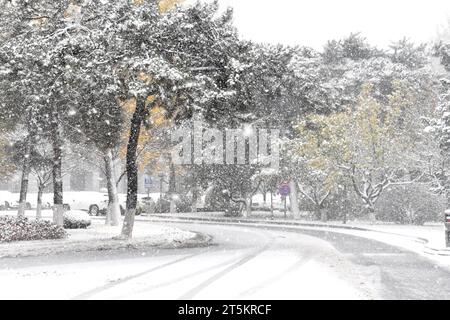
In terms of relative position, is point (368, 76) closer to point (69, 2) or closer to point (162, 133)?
point (162, 133)

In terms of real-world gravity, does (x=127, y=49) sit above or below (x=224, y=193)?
above

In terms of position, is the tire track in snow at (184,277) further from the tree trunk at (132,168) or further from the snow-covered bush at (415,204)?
the snow-covered bush at (415,204)

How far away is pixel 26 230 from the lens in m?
20.3

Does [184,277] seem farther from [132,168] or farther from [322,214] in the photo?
[322,214]

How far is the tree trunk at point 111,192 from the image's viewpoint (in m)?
27.5

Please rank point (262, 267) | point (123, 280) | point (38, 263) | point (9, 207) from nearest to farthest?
point (123, 280) < point (262, 267) < point (38, 263) < point (9, 207)

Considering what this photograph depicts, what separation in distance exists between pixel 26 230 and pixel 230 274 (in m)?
11.1

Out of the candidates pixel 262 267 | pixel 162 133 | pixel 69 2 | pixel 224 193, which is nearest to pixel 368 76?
pixel 224 193

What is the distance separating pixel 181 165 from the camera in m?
43.9

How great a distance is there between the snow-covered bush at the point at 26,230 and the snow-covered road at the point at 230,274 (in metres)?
4.51

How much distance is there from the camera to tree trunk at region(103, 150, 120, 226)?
27484 millimetres
